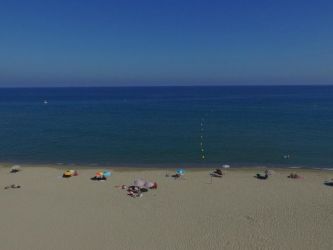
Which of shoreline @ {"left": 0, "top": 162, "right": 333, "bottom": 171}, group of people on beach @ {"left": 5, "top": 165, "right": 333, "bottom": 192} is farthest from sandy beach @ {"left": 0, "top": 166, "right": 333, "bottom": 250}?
shoreline @ {"left": 0, "top": 162, "right": 333, "bottom": 171}

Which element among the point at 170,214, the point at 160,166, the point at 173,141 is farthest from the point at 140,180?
the point at 173,141

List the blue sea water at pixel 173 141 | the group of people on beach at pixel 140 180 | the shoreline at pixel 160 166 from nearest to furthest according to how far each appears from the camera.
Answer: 1. the group of people on beach at pixel 140 180
2. the shoreline at pixel 160 166
3. the blue sea water at pixel 173 141

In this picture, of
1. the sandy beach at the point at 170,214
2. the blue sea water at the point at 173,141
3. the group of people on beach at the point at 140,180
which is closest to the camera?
the sandy beach at the point at 170,214

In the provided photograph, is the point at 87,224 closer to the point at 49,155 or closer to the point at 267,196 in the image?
the point at 267,196

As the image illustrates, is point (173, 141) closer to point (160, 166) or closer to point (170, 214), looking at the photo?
point (160, 166)

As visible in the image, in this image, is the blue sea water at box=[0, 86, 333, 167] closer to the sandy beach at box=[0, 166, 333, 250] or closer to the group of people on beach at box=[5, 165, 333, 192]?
the group of people on beach at box=[5, 165, 333, 192]

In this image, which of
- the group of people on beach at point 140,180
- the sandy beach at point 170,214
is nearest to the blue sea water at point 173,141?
the group of people on beach at point 140,180

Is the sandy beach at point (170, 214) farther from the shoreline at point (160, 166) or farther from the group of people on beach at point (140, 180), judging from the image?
the shoreline at point (160, 166)

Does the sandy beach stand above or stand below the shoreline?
above

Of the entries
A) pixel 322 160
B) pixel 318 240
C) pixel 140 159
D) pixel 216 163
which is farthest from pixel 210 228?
pixel 322 160
